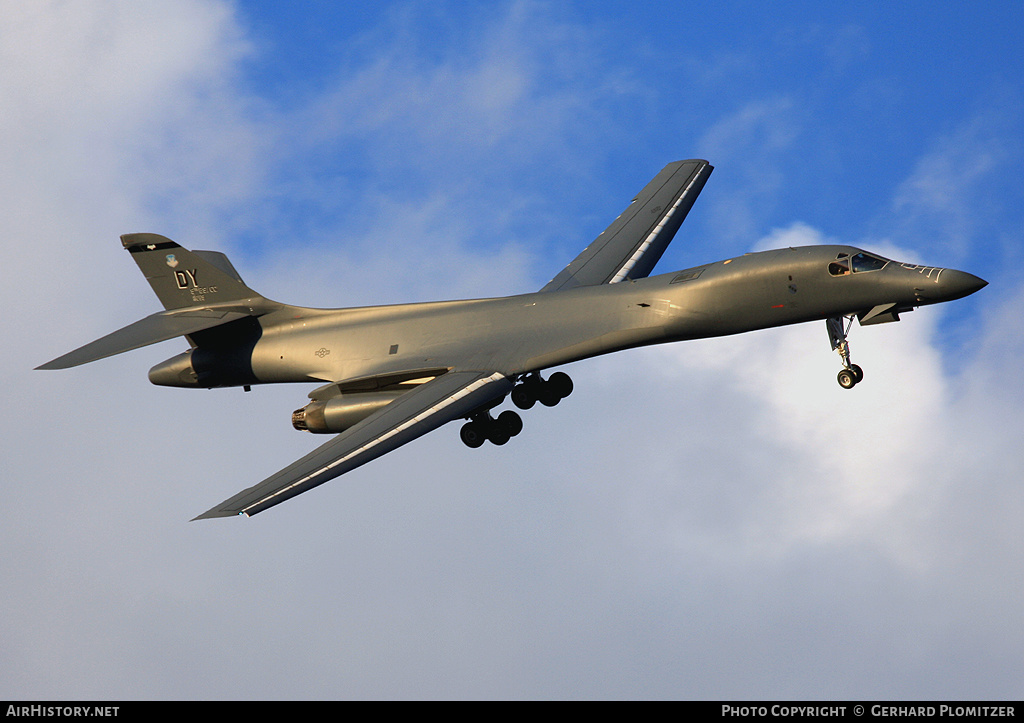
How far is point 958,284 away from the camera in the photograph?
965 inches

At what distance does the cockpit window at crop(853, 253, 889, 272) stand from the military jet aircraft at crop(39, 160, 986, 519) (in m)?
0.04

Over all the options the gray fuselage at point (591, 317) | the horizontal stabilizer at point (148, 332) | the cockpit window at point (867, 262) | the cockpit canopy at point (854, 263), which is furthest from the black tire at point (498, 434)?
the cockpit window at point (867, 262)

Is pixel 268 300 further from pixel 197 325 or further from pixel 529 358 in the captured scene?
pixel 529 358

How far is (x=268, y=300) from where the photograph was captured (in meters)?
30.6

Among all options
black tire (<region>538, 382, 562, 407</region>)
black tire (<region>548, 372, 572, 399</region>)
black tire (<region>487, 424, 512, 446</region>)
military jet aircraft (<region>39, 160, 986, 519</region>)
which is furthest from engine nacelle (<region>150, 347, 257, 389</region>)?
black tire (<region>548, 372, 572, 399</region>)

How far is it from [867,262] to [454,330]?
1015cm

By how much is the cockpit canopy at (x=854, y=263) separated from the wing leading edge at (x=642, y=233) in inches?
304

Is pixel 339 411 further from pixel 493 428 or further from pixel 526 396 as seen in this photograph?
pixel 526 396

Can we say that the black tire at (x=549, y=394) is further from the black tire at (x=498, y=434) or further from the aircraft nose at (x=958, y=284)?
the aircraft nose at (x=958, y=284)

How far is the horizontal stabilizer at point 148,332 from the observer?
28938 millimetres
